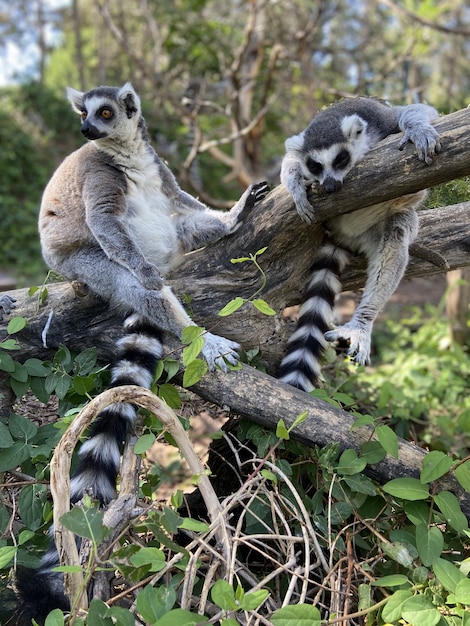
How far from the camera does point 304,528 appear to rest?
2.06 m

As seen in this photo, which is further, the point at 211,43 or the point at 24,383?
the point at 211,43

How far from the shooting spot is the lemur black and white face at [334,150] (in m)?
3.28

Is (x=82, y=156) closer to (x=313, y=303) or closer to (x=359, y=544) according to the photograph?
(x=313, y=303)

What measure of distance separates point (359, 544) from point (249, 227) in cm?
195

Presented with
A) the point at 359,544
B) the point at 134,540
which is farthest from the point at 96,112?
the point at 359,544

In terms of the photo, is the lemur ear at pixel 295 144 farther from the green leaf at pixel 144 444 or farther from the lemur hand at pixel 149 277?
the green leaf at pixel 144 444

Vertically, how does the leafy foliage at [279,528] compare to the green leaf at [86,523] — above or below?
below

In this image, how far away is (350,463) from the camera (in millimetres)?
2525

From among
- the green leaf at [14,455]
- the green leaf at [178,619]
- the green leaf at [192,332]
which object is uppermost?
the green leaf at [192,332]

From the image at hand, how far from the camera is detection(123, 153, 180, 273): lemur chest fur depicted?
12.4ft

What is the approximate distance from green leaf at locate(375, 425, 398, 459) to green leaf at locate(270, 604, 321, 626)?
0.81m

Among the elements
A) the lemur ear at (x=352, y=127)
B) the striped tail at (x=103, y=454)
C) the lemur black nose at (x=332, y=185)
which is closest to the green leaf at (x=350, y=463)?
the striped tail at (x=103, y=454)

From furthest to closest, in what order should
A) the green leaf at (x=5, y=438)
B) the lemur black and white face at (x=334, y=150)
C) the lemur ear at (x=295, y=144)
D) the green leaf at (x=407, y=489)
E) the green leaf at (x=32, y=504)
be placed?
the lemur ear at (x=295, y=144) < the lemur black and white face at (x=334, y=150) < the green leaf at (x=5, y=438) < the green leaf at (x=32, y=504) < the green leaf at (x=407, y=489)

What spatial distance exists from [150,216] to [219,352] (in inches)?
51.1
